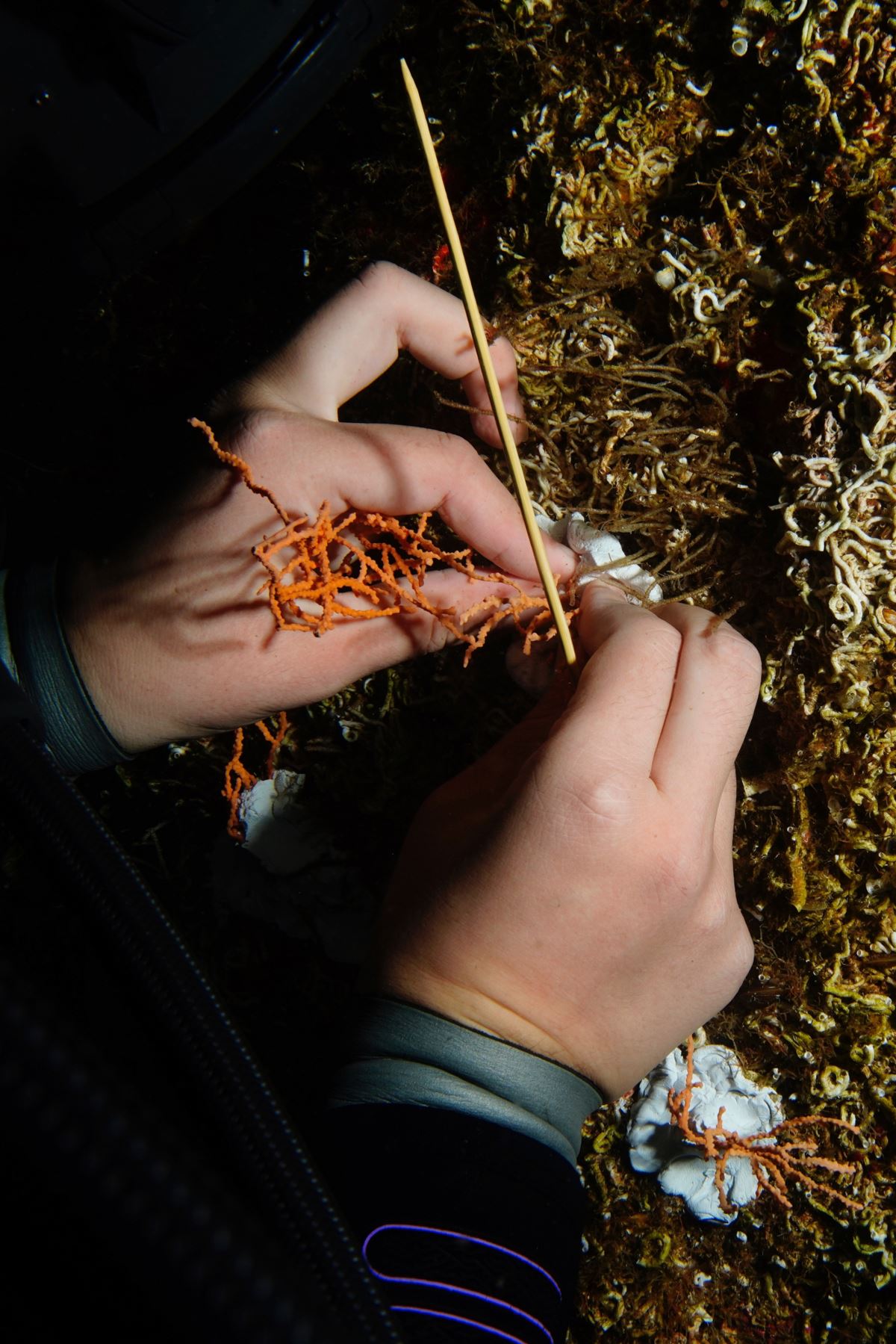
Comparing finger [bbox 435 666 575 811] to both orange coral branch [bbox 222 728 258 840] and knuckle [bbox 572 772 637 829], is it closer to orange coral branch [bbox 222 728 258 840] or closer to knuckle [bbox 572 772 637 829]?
knuckle [bbox 572 772 637 829]

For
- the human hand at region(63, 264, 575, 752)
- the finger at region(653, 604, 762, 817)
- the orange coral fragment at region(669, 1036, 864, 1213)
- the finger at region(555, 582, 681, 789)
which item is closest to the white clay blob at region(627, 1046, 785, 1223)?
the orange coral fragment at region(669, 1036, 864, 1213)

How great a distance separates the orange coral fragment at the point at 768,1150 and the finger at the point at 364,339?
146 cm

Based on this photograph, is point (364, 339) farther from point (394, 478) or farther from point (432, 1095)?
point (432, 1095)

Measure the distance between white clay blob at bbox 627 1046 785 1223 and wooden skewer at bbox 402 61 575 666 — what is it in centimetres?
99

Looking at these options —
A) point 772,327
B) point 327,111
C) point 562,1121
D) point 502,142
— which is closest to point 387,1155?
point 562,1121

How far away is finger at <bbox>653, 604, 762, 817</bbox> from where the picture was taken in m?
1.21

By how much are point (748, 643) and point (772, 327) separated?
1.99ft

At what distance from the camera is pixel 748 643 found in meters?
1.29

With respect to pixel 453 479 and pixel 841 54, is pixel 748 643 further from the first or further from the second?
pixel 841 54

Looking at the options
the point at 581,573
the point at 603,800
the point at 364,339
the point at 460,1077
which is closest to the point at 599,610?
the point at 581,573

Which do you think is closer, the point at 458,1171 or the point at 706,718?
the point at 458,1171

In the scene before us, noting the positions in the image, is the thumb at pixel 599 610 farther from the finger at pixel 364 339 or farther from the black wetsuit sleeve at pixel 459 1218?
the black wetsuit sleeve at pixel 459 1218

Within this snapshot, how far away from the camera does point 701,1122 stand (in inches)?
59.4

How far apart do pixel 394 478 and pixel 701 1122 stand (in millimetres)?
1462
